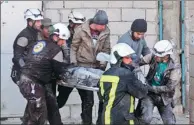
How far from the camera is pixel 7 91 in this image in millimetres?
8680

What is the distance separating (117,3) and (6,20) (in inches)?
70.8

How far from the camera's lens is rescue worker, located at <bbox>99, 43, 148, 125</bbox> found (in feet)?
18.9

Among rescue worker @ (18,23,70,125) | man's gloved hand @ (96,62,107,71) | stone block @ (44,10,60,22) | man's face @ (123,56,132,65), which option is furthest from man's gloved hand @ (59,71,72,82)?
stone block @ (44,10,60,22)

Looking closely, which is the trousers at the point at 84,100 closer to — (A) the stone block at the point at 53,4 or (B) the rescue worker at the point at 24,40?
(B) the rescue worker at the point at 24,40

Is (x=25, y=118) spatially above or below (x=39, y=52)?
below

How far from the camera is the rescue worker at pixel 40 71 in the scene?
22.1 feet

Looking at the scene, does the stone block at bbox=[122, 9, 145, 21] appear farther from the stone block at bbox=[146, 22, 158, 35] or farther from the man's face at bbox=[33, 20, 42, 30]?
the man's face at bbox=[33, 20, 42, 30]

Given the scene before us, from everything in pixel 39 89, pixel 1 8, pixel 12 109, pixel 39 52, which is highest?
pixel 1 8

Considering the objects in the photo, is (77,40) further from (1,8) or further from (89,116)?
(1,8)

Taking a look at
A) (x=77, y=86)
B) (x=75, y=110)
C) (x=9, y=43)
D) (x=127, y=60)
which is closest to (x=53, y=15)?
(x=9, y=43)

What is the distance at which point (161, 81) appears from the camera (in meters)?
6.64

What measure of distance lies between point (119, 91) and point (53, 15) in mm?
3196

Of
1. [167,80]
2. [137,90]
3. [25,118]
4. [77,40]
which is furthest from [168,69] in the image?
[25,118]

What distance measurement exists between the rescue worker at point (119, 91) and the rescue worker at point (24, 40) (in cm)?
169
